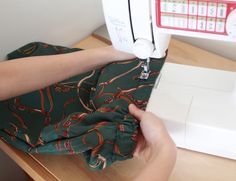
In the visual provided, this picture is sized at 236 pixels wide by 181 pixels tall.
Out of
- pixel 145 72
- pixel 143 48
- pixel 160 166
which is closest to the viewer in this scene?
pixel 160 166

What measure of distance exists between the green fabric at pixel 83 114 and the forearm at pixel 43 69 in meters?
0.05

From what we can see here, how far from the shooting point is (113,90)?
3.75 ft

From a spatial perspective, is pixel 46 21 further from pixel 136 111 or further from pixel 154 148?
pixel 154 148

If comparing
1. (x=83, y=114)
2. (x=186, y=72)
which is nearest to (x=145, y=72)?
(x=186, y=72)

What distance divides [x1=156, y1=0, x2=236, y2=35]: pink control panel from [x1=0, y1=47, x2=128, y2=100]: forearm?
315 mm

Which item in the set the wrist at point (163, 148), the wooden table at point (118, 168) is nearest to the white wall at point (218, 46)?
the wooden table at point (118, 168)

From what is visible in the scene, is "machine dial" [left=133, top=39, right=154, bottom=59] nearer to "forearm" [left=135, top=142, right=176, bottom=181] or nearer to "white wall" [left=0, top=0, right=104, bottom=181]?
"forearm" [left=135, top=142, right=176, bottom=181]

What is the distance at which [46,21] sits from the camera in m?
1.46

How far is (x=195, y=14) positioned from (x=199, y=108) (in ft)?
0.88

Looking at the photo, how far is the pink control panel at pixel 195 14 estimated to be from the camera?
872 mm

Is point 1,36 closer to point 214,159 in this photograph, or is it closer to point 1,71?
point 1,71

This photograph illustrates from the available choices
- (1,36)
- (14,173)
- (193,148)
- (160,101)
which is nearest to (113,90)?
(160,101)

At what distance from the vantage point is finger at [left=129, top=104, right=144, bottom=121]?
101 centimetres

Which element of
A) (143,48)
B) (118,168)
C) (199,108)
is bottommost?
(118,168)
